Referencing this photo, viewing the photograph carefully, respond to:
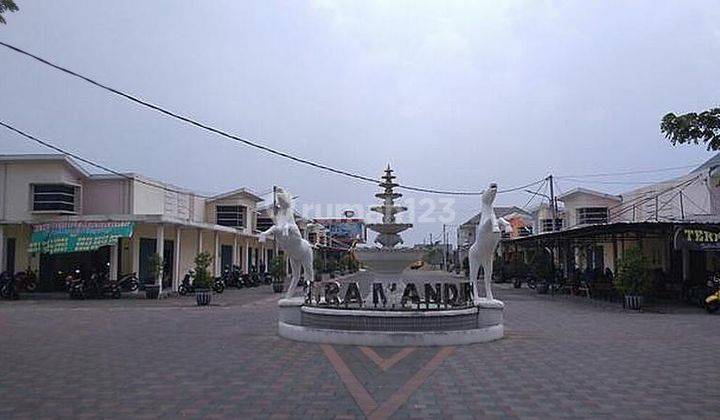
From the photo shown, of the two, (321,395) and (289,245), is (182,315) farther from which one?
(321,395)

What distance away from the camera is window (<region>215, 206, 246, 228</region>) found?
33.7 m

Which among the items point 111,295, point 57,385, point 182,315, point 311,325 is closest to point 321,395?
point 57,385

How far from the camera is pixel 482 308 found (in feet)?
40.6

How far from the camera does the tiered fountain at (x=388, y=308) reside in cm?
1144

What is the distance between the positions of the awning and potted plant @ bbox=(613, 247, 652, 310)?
51.8ft

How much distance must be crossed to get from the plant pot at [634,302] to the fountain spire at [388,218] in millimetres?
9319

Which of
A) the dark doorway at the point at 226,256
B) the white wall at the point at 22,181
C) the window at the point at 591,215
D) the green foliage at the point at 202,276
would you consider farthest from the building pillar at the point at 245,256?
the window at the point at 591,215

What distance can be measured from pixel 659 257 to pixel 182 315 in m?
19.5

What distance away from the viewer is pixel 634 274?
749 inches

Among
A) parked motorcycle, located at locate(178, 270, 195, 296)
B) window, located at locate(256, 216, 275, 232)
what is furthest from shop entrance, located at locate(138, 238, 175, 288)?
window, located at locate(256, 216, 275, 232)

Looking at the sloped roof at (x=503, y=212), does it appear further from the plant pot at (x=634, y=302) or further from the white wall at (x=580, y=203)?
the plant pot at (x=634, y=302)

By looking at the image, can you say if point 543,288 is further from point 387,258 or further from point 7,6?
point 7,6

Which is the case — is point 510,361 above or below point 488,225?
below

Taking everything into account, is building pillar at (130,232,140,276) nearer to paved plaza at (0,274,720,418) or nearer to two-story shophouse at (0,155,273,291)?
two-story shophouse at (0,155,273,291)
